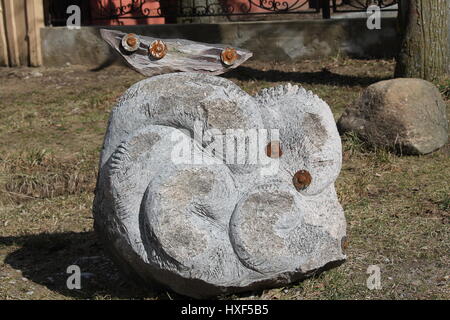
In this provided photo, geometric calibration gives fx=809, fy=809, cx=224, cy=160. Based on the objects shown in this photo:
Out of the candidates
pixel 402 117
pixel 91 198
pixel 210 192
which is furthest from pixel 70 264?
pixel 402 117

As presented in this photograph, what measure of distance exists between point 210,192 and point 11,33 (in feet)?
25.3

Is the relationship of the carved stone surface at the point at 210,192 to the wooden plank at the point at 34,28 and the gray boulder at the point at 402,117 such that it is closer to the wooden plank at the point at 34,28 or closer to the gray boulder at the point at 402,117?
the gray boulder at the point at 402,117

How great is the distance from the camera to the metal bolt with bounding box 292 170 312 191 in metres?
4.21

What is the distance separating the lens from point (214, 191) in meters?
4.04

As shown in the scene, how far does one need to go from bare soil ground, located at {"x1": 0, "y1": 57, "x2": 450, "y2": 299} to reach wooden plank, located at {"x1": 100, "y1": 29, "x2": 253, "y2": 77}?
1231 millimetres

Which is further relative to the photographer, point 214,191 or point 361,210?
point 361,210

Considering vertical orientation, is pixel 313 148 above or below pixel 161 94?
below

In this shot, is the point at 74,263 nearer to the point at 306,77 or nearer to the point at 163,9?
the point at 306,77

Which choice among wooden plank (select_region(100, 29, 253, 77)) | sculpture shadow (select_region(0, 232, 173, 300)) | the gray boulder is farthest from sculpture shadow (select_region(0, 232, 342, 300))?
the gray boulder

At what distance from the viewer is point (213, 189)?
4.04 meters

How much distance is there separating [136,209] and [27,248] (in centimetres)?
156

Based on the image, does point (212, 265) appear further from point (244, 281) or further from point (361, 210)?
point (361, 210)

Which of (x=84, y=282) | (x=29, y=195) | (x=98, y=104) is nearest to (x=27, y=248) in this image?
(x=84, y=282)

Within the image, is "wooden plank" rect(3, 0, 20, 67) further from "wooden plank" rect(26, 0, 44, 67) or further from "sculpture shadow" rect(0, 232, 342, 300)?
"sculpture shadow" rect(0, 232, 342, 300)
